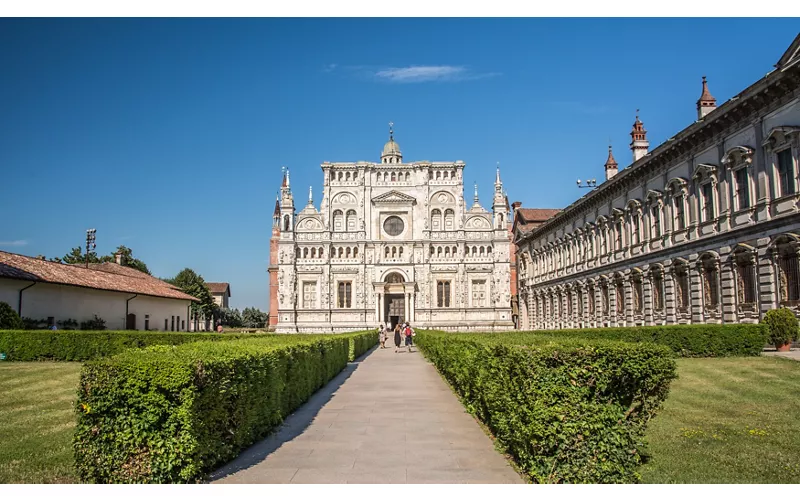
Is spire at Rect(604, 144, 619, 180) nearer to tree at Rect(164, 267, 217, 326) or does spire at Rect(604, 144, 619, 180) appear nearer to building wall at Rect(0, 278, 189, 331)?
building wall at Rect(0, 278, 189, 331)

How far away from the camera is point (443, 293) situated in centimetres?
6906

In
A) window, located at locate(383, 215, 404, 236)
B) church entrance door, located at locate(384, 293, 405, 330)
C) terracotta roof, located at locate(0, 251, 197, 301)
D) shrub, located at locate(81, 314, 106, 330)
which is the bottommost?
shrub, located at locate(81, 314, 106, 330)

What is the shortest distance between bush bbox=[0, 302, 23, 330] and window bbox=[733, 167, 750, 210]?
108ft

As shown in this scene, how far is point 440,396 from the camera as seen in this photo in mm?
16828

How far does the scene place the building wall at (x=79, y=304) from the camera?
108 ft

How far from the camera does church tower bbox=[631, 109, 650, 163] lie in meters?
45.0

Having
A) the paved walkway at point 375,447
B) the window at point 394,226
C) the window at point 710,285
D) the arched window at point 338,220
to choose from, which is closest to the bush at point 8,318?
the paved walkway at point 375,447

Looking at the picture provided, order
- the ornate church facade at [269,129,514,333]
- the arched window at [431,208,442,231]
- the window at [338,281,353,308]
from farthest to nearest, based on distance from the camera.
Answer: the arched window at [431,208,442,231], the window at [338,281,353,308], the ornate church facade at [269,129,514,333]

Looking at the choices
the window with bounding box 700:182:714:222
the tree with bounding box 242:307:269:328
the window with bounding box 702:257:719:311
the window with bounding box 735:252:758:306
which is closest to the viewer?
the window with bounding box 735:252:758:306

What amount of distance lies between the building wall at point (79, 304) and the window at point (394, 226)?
26.2 m

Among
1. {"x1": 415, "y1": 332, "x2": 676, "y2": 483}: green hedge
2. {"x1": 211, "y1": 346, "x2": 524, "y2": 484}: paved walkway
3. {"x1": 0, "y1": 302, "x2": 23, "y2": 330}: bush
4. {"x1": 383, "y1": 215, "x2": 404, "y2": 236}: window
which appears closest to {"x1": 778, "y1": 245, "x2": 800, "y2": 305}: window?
{"x1": 211, "y1": 346, "x2": 524, "y2": 484}: paved walkway

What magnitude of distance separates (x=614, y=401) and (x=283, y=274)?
61.4 meters

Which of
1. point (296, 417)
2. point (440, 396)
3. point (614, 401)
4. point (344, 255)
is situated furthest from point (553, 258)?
point (614, 401)

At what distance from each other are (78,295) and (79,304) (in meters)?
0.55
